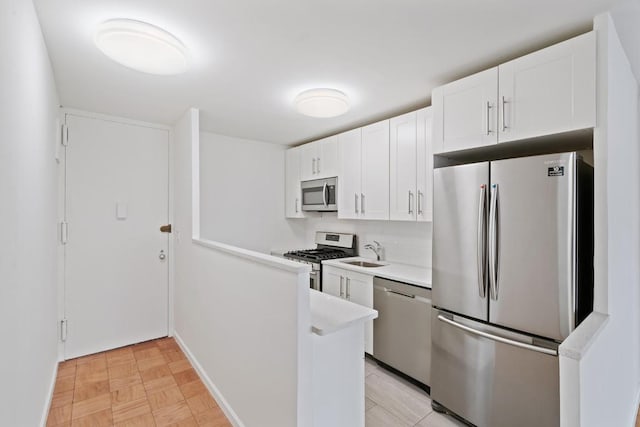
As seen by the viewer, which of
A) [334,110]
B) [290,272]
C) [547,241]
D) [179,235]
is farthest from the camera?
[179,235]

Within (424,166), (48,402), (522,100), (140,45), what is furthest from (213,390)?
(522,100)

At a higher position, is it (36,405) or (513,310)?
(513,310)

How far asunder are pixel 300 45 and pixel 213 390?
2.43m

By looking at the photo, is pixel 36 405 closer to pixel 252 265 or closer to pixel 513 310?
pixel 252 265

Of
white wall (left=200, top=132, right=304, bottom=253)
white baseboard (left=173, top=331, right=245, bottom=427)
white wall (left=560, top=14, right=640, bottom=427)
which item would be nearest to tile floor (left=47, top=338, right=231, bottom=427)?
white baseboard (left=173, top=331, right=245, bottom=427)

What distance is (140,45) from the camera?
62.9 inches

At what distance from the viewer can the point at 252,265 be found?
1.73 m

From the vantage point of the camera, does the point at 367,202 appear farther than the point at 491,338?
Yes

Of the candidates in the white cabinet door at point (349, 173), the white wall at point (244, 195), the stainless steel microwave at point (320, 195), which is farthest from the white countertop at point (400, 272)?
the white wall at point (244, 195)

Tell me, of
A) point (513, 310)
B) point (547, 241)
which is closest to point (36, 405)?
point (513, 310)

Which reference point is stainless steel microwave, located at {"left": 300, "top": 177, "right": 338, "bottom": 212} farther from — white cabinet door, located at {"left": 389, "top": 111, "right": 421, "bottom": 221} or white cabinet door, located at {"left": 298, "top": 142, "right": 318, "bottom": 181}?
white cabinet door, located at {"left": 389, "top": 111, "right": 421, "bottom": 221}

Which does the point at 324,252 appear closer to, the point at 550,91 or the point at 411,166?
the point at 411,166

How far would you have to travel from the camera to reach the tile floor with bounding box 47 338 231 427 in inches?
80.0

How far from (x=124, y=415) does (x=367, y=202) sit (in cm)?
255
